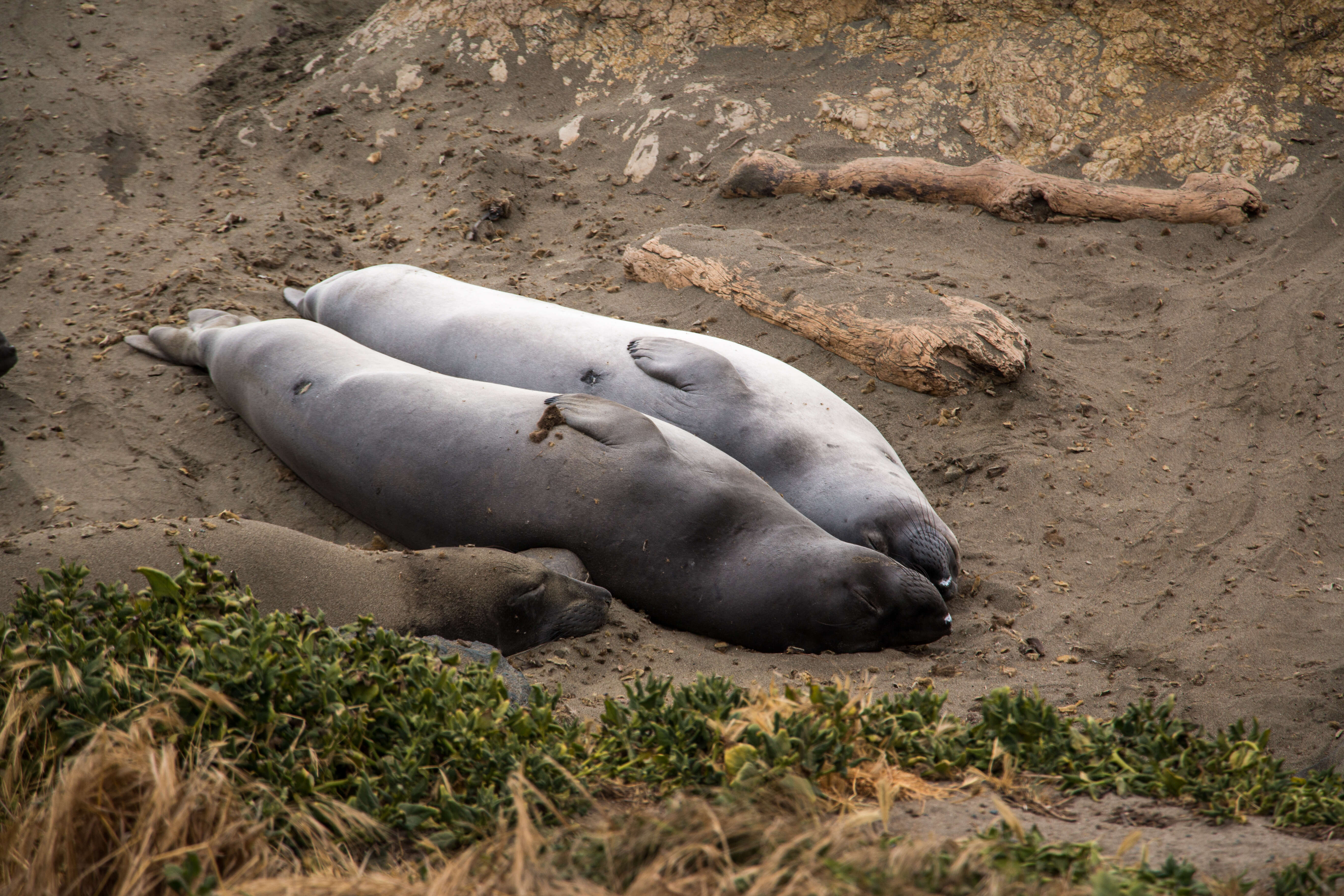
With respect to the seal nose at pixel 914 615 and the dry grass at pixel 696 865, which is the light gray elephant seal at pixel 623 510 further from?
the dry grass at pixel 696 865

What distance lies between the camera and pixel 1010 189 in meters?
6.65

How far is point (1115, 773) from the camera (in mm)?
2184

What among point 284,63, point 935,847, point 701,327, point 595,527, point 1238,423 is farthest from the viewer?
point 284,63

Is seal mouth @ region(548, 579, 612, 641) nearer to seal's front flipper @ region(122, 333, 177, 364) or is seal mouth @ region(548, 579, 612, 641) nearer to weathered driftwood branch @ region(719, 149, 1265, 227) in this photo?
seal's front flipper @ region(122, 333, 177, 364)

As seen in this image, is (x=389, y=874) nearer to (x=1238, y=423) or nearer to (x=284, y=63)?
(x=1238, y=423)

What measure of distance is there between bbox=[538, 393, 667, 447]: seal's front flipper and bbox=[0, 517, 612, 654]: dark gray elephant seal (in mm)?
678

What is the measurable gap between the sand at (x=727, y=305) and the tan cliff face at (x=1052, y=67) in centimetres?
19

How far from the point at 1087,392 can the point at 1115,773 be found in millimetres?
3574

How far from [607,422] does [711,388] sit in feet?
2.72

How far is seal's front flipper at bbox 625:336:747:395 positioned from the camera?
476cm

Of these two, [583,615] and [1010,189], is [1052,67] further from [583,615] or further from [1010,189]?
[583,615]

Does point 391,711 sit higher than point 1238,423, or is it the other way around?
point 391,711

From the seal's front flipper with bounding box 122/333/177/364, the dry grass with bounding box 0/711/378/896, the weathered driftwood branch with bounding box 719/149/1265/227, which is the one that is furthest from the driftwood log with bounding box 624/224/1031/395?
Result: the dry grass with bounding box 0/711/378/896

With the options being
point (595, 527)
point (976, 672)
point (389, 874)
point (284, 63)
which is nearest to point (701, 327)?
point (595, 527)
